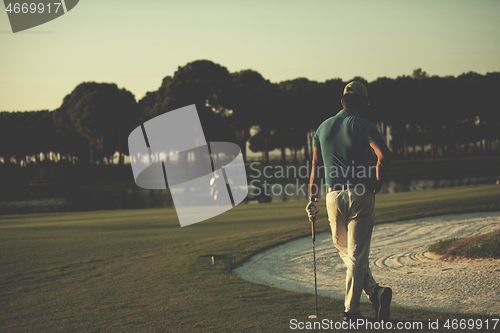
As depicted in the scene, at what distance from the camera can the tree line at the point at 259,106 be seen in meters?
64.8

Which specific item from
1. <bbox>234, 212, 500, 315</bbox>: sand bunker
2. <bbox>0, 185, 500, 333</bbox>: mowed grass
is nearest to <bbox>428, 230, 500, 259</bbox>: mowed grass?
<bbox>234, 212, 500, 315</bbox>: sand bunker

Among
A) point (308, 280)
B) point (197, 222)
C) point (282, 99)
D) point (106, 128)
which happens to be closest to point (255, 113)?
point (282, 99)

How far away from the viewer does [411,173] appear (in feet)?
191

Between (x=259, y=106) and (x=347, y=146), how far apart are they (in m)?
64.1

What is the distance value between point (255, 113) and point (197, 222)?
5255cm

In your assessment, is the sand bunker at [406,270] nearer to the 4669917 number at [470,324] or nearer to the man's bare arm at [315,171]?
the 4669917 number at [470,324]

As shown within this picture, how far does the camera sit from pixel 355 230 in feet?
13.5

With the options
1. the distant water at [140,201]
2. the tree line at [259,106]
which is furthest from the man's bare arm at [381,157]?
the tree line at [259,106]

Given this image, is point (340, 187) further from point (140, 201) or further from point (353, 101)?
point (140, 201)

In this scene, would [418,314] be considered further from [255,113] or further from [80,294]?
[255,113]

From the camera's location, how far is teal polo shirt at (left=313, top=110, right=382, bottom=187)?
13.4 feet
